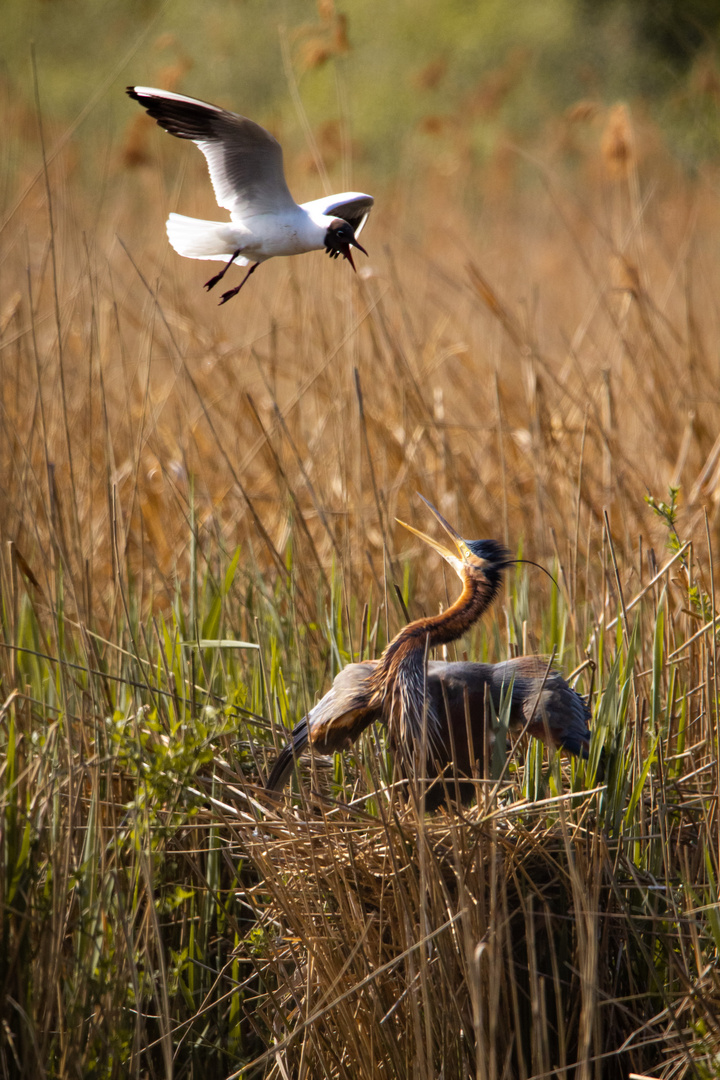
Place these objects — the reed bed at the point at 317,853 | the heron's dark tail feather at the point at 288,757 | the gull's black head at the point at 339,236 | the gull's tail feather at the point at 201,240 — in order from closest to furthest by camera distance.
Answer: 1. the gull's black head at the point at 339,236
2. the gull's tail feather at the point at 201,240
3. the reed bed at the point at 317,853
4. the heron's dark tail feather at the point at 288,757

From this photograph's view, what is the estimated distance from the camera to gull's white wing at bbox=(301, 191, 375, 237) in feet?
3.80

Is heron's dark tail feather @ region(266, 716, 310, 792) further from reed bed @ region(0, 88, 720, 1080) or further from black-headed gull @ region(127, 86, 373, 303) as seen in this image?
black-headed gull @ region(127, 86, 373, 303)

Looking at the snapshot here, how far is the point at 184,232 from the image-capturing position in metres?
1.20

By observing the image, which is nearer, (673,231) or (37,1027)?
(37,1027)

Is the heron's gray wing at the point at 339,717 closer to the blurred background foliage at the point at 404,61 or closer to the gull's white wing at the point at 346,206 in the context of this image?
the gull's white wing at the point at 346,206

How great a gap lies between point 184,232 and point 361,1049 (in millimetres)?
1594

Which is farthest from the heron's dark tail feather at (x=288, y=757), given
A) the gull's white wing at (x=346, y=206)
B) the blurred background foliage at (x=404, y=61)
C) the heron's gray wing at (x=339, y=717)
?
the blurred background foliage at (x=404, y=61)

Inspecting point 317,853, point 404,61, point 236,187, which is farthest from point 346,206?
point 404,61

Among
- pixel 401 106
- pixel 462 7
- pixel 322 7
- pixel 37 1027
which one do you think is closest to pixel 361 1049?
pixel 37 1027

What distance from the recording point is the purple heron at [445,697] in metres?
1.95

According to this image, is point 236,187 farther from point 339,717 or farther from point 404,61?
point 404,61

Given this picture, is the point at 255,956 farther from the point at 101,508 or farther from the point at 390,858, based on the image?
the point at 101,508

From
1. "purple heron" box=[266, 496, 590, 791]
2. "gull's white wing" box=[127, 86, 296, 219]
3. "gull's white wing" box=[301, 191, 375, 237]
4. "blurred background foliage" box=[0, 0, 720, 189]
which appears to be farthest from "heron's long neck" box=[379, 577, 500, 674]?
"blurred background foliage" box=[0, 0, 720, 189]

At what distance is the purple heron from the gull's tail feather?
2.67 ft
